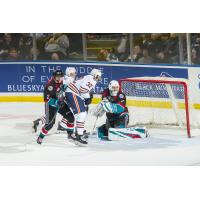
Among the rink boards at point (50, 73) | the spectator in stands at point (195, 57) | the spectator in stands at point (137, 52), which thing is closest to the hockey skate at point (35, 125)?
the rink boards at point (50, 73)

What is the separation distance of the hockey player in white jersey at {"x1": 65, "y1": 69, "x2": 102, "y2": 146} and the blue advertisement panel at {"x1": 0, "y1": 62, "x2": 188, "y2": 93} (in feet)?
0.17

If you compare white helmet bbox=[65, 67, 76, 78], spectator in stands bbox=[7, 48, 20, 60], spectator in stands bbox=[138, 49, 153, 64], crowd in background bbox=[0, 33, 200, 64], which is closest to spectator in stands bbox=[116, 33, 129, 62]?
crowd in background bbox=[0, 33, 200, 64]

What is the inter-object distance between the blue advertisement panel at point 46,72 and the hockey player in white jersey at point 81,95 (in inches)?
2.1

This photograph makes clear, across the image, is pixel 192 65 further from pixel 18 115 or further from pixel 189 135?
pixel 18 115

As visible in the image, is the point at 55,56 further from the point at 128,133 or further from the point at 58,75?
the point at 128,133

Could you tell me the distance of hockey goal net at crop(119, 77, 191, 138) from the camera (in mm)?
7930

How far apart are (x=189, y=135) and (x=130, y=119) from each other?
1.48 feet

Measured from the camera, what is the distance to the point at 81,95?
8.01 meters

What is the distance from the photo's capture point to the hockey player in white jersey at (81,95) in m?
7.96

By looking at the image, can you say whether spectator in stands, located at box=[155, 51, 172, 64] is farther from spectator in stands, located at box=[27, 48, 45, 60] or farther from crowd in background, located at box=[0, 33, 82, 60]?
spectator in stands, located at box=[27, 48, 45, 60]

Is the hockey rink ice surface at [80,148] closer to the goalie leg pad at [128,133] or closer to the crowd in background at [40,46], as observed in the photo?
the goalie leg pad at [128,133]

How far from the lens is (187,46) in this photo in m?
7.85

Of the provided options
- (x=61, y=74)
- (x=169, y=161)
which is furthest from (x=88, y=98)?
(x=169, y=161)

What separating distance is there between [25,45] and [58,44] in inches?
9.5
